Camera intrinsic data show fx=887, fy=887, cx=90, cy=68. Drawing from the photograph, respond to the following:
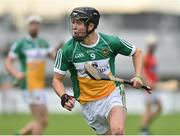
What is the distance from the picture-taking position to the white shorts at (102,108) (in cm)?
1212

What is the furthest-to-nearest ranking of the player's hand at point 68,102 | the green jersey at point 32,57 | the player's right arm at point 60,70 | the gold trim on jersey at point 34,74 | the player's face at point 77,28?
the gold trim on jersey at point 34,74 → the green jersey at point 32,57 → the player's right arm at point 60,70 → the player's face at point 77,28 → the player's hand at point 68,102

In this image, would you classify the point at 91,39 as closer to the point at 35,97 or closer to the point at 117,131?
the point at 117,131

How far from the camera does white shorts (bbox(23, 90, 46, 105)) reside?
16406mm

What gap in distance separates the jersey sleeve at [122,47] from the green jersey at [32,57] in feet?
14.3

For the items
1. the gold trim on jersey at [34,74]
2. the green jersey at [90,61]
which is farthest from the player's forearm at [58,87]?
the gold trim on jersey at [34,74]

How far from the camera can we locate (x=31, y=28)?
1641cm

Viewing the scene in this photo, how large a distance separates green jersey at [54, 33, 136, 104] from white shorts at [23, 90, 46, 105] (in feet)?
13.4

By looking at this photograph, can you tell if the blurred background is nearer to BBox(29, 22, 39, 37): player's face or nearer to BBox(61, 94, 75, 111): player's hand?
BBox(29, 22, 39, 37): player's face

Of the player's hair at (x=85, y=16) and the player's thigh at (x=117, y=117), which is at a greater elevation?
the player's hair at (x=85, y=16)

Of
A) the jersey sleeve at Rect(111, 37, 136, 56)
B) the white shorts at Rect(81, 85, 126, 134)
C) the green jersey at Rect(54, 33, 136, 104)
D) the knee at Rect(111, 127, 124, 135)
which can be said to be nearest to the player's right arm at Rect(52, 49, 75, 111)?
the green jersey at Rect(54, 33, 136, 104)

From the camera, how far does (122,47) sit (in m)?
12.3

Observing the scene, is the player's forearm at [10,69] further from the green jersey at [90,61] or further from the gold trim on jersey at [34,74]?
the green jersey at [90,61]

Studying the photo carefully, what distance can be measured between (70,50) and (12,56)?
15.4 ft

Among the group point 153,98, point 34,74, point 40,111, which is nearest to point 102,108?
point 40,111
